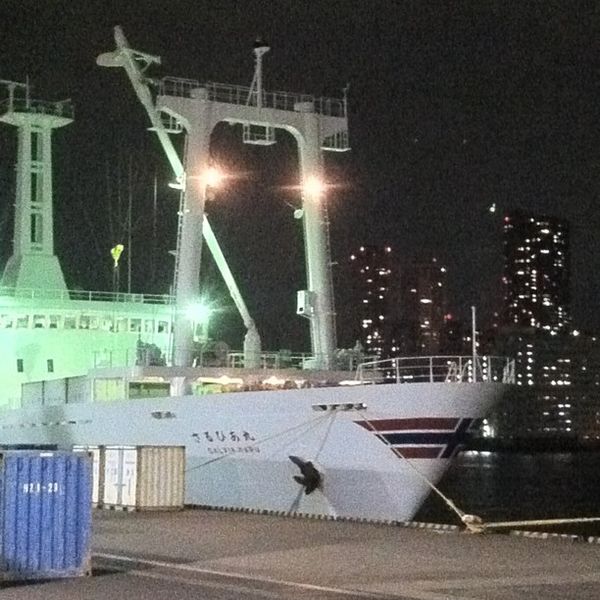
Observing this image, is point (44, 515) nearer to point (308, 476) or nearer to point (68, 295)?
point (308, 476)

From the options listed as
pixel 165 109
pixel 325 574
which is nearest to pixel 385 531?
pixel 325 574

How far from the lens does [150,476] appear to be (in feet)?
84.5

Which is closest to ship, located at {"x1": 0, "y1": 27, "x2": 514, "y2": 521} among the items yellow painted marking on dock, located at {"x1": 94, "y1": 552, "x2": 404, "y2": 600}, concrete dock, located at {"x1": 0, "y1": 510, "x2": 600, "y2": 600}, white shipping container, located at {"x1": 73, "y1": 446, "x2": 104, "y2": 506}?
white shipping container, located at {"x1": 73, "y1": 446, "x2": 104, "y2": 506}

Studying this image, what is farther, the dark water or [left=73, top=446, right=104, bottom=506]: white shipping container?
the dark water

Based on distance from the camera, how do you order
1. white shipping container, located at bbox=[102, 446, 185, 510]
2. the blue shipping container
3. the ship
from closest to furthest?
the blue shipping container, the ship, white shipping container, located at bbox=[102, 446, 185, 510]

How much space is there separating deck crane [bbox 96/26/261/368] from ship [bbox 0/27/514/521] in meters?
0.07

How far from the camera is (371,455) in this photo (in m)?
24.8

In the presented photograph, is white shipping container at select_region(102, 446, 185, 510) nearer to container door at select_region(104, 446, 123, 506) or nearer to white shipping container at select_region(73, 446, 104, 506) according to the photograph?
container door at select_region(104, 446, 123, 506)

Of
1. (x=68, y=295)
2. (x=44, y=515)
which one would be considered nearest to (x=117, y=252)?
(x=68, y=295)

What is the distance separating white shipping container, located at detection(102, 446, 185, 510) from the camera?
1009 inches

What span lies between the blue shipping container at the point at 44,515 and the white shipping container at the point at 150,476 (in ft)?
31.8

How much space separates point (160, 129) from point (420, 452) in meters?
Answer: 14.0

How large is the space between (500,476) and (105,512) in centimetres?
7661

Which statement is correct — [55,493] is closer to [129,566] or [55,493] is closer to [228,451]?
[129,566]
